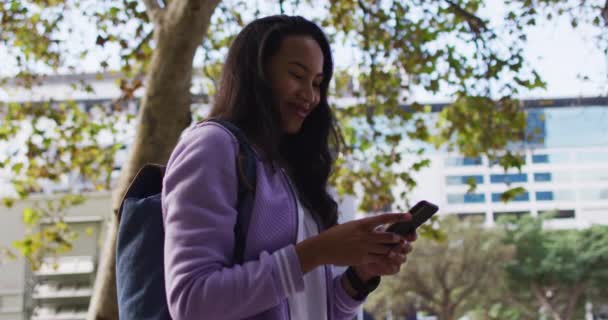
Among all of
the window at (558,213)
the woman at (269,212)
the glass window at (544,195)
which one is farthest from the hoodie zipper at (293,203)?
the window at (558,213)

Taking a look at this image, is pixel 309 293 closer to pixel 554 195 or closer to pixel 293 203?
pixel 293 203

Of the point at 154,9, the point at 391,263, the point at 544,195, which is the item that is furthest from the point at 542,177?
the point at 391,263

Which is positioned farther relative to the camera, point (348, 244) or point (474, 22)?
→ point (474, 22)

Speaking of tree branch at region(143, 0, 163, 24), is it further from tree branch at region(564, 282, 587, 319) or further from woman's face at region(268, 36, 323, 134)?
tree branch at region(564, 282, 587, 319)

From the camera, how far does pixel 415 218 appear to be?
0.89m

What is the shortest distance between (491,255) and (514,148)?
19.2 metres

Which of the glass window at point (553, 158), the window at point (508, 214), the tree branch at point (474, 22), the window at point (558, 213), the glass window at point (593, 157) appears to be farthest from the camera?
the window at point (508, 214)

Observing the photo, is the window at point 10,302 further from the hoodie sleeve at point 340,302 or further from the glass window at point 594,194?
the glass window at point 594,194

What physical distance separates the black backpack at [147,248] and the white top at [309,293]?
91 mm

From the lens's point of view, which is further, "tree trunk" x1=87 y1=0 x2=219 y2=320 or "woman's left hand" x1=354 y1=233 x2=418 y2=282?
"tree trunk" x1=87 y1=0 x2=219 y2=320

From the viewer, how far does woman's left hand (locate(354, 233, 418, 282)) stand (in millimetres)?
867

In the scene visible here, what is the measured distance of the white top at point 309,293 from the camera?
2.91ft

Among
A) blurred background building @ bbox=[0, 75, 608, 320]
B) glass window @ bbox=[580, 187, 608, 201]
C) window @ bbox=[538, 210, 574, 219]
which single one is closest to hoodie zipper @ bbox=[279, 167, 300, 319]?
blurred background building @ bbox=[0, 75, 608, 320]

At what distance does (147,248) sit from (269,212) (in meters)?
0.15
